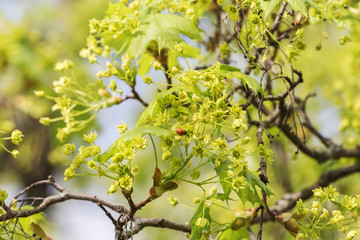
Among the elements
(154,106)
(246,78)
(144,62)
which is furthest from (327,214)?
(144,62)

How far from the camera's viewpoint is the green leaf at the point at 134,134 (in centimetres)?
127

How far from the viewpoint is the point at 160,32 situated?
162 centimetres

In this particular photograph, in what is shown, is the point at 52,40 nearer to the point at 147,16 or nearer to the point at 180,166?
the point at 147,16

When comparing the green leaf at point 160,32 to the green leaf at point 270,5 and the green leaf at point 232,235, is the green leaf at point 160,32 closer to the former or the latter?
the green leaf at point 270,5

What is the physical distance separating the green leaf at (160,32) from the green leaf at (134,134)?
1.32 ft

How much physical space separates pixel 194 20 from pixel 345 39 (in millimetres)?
581

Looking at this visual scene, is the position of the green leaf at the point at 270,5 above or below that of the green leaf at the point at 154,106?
above

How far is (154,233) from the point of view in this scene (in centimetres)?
569

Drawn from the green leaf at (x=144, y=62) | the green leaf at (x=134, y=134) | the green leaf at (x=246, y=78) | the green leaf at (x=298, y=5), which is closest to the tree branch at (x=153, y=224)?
the green leaf at (x=134, y=134)

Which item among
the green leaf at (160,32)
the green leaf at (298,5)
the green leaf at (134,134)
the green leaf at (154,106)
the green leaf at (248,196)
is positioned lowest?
the green leaf at (248,196)

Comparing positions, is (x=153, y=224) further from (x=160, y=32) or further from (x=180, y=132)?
(x=160, y=32)

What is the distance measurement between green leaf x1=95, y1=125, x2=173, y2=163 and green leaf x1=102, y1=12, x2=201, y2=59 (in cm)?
40

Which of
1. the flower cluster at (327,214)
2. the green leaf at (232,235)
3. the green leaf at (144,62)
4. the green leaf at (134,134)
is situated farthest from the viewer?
the green leaf at (144,62)

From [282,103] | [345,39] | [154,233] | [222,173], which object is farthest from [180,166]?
[154,233]
